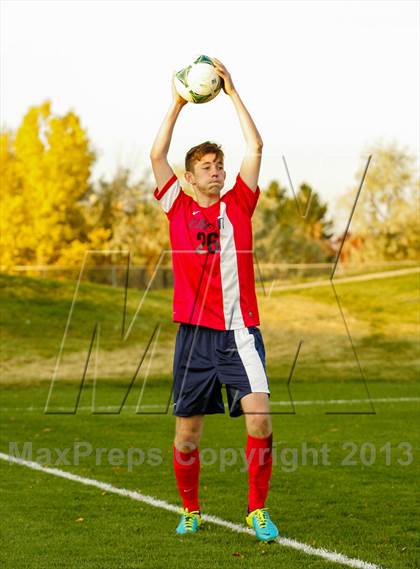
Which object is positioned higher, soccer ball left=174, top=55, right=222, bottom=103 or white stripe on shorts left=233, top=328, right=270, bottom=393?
soccer ball left=174, top=55, right=222, bottom=103

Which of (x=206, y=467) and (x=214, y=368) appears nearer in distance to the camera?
(x=214, y=368)

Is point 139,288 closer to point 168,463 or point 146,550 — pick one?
point 168,463

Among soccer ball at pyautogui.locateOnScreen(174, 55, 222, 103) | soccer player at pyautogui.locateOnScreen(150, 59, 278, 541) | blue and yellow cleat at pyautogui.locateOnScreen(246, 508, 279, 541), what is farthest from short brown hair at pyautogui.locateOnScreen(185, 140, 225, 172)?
blue and yellow cleat at pyautogui.locateOnScreen(246, 508, 279, 541)

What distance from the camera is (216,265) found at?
253 inches

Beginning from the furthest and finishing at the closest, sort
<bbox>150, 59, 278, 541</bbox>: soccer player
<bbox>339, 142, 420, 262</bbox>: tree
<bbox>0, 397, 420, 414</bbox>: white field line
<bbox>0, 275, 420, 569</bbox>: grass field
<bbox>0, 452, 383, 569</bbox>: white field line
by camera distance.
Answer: <bbox>339, 142, 420, 262</bbox>: tree, <bbox>0, 397, 420, 414</bbox>: white field line, <bbox>150, 59, 278, 541</bbox>: soccer player, <bbox>0, 275, 420, 569</bbox>: grass field, <bbox>0, 452, 383, 569</bbox>: white field line

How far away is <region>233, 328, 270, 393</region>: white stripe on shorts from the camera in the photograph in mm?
6395

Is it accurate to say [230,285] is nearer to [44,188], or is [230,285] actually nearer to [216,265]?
[216,265]

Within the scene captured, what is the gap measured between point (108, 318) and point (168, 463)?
920 inches

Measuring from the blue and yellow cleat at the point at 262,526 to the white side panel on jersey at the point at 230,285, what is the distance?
1.13 metres

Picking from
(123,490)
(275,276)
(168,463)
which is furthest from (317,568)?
(275,276)

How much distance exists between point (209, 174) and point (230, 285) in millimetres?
691

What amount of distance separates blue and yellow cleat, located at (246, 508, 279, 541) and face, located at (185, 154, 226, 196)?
197 centimetres

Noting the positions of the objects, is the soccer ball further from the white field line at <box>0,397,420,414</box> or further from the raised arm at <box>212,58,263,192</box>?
the white field line at <box>0,397,420,414</box>

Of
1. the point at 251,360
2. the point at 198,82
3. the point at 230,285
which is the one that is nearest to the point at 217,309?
the point at 230,285
